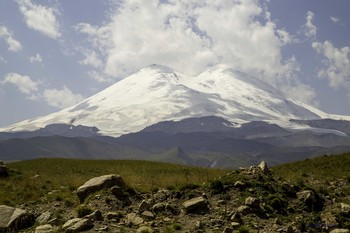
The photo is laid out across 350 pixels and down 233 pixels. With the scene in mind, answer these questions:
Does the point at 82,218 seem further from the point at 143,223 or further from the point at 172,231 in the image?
the point at 172,231

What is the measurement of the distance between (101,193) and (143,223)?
4.33 metres

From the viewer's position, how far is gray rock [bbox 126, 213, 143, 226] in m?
18.5

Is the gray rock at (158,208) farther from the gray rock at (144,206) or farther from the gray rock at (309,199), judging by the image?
the gray rock at (309,199)

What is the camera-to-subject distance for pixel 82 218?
1852cm

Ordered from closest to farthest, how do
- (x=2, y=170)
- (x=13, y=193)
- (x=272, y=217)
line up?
(x=272, y=217), (x=13, y=193), (x=2, y=170)

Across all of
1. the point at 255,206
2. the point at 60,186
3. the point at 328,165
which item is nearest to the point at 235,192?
the point at 255,206

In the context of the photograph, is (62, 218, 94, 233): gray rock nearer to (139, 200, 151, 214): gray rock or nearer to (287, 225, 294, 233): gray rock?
(139, 200, 151, 214): gray rock

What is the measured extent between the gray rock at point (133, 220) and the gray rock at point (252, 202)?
567cm

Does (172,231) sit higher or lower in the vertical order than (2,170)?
lower

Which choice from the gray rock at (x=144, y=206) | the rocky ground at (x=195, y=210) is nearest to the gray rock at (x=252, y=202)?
the rocky ground at (x=195, y=210)

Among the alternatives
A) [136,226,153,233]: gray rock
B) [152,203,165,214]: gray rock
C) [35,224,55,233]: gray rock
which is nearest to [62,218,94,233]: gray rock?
[35,224,55,233]: gray rock

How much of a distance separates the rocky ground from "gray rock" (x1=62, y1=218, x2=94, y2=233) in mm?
43

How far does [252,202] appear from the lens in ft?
66.4

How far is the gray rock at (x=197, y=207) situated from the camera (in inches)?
798
